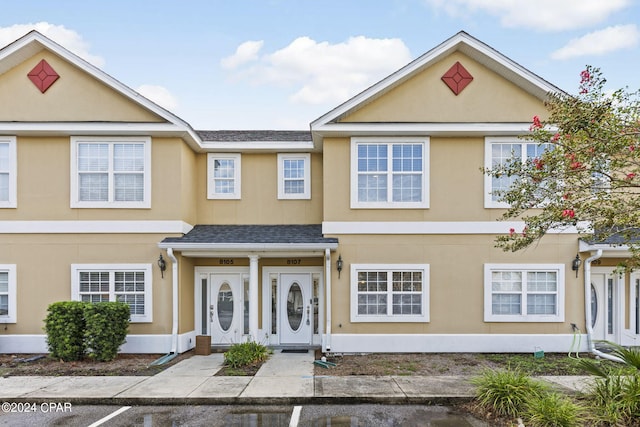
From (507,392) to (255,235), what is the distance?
7.06m

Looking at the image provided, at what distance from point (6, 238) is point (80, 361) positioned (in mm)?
4152

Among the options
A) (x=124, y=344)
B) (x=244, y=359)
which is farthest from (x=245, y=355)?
(x=124, y=344)

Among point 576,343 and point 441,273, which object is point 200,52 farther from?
point 576,343

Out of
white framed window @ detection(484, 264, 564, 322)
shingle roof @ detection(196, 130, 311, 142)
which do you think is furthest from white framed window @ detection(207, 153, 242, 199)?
white framed window @ detection(484, 264, 564, 322)

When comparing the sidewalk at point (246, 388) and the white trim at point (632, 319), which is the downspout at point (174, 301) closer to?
the sidewalk at point (246, 388)

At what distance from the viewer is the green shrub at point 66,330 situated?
9.22 metres

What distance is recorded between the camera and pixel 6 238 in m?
10.5

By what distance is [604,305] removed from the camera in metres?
11.2

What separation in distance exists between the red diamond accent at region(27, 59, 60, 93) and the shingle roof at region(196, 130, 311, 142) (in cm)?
400

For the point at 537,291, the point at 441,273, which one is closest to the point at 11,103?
the point at 441,273

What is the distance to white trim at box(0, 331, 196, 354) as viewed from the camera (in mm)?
10359

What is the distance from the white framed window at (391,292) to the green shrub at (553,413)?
4.70 meters

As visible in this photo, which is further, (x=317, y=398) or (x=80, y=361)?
(x=80, y=361)

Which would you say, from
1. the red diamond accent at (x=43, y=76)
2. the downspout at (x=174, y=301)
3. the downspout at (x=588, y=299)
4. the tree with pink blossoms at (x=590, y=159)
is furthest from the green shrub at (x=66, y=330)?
the downspout at (x=588, y=299)
